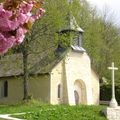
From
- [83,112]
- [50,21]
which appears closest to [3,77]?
[50,21]

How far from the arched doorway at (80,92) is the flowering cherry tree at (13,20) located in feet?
108

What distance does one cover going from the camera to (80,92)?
36812 mm

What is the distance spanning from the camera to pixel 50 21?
1168 inches

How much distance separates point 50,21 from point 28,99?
5.86 meters

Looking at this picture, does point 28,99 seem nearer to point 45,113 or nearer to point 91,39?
point 45,113

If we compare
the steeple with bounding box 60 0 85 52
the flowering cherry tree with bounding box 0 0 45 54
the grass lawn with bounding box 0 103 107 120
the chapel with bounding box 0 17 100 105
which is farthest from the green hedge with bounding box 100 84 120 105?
the flowering cherry tree with bounding box 0 0 45 54

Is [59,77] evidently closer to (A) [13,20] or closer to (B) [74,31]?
(B) [74,31]

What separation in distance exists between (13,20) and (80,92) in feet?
110

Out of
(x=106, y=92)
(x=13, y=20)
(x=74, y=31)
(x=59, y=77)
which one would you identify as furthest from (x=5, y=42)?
(x=106, y=92)

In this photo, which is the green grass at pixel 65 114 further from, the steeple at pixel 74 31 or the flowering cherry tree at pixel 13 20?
the flowering cherry tree at pixel 13 20

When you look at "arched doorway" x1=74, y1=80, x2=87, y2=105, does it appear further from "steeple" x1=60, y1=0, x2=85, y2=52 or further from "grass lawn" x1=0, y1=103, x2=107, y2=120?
"grass lawn" x1=0, y1=103, x2=107, y2=120

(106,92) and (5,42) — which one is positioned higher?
(5,42)

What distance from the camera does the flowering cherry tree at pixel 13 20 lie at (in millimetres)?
3582

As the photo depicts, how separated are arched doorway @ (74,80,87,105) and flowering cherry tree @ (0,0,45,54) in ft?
108
